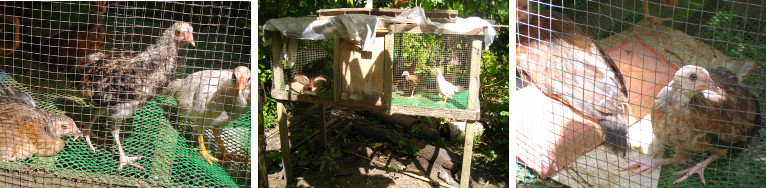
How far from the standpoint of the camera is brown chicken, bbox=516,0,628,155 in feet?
6.57

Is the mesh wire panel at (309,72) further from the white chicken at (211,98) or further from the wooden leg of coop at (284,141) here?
the white chicken at (211,98)

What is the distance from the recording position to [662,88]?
2240mm

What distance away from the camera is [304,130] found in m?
4.95

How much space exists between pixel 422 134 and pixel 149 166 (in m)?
2.72

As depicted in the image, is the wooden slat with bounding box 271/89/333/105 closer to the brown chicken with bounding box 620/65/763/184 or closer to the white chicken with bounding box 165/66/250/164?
the white chicken with bounding box 165/66/250/164

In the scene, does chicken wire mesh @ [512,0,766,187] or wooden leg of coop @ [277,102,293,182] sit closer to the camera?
chicken wire mesh @ [512,0,766,187]

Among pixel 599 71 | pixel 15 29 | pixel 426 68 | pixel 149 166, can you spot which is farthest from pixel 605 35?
pixel 15 29

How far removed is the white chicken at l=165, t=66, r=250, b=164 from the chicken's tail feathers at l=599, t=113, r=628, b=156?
2028mm

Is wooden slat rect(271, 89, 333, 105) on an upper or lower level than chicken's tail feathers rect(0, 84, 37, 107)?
upper

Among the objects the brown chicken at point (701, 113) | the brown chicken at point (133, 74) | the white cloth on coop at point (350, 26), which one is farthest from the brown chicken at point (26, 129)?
the brown chicken at point (701, 113)

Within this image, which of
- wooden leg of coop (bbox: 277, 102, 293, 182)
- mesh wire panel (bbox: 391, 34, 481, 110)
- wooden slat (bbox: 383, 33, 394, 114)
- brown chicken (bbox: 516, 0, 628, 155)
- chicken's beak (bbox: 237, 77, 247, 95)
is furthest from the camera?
wooden leg of coop (bbox: 277, 102, 293, 182)

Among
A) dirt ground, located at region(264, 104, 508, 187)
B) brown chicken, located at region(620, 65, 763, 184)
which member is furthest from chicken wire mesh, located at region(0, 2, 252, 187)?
brown chicken, located at region(620, 65, 763, 184)

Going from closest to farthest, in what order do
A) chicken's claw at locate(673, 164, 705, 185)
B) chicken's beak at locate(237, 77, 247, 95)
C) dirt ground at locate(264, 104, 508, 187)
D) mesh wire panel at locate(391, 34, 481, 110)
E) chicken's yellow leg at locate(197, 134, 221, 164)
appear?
1. chicken's claw at locate(673, 164, 705, 185)
2. chicken's beak at locate(237, 77, 247, 95)
3. chicken's yellow leg at locate(197, 134, 221, 164)
4. mesh wire panel at locate(391, 34, 481, 110)
5. dirt ground at locate(264, 104, 508, 187)

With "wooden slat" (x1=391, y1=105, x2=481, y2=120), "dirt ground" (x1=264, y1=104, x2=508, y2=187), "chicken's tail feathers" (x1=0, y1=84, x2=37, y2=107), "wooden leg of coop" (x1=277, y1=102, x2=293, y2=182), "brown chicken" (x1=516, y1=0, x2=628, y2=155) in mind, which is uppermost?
"brown chicken" (x1=516, y1=0, x2=628, y2=155)
